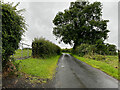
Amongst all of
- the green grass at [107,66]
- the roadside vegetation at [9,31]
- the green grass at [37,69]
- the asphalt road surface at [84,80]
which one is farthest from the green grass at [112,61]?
the roadside vegetation at [9,31]

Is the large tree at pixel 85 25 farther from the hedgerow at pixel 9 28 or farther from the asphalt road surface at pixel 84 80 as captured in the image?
the hedgerow at pixel 9 28

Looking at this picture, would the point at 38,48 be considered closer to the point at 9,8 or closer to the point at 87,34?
the point at 9,8

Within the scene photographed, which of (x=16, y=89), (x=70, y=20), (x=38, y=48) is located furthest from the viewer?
(x=70, y=20)

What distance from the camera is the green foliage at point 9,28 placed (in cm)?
365

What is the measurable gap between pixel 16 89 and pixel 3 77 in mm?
1048

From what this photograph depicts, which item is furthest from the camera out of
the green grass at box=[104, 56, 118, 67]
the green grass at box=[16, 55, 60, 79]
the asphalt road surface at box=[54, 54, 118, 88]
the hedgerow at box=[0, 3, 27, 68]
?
the green grass at box=[104, 56, 118, 67]

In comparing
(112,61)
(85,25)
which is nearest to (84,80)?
(112,61)

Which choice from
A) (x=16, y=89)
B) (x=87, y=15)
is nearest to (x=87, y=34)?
(x=87, y=15)

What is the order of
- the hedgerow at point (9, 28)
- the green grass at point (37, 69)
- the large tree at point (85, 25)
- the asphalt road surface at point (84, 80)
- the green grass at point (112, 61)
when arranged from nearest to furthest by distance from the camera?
1. the hedgerow at point (9, 28)
2. the asphalt road surface at point (84, 80)
3. the green grass at point (37, 69)
4. the green grass at point (112, 61)
5. the large tree at point (85, 25)

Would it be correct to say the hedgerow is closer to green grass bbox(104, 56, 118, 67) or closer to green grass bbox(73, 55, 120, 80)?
green grass bbox(73, 55, 120, 80)

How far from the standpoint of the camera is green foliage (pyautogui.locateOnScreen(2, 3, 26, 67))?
3.65m

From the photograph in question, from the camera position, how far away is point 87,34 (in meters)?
27.1

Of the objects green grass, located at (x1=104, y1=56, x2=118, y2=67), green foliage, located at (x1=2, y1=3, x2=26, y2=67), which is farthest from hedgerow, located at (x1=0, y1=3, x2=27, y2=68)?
green grass, located at (x1=104, y1=56, x2=118, y2=67)

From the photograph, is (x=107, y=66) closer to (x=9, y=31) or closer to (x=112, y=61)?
(x=112, y=61)
